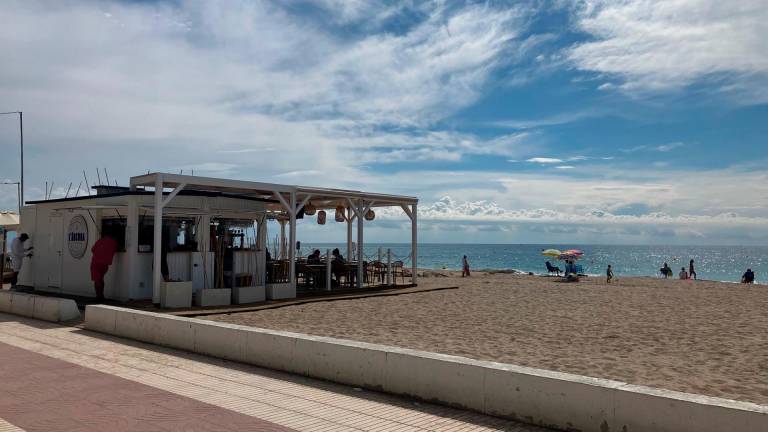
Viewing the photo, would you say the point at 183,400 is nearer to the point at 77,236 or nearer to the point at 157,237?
the point at 157,237

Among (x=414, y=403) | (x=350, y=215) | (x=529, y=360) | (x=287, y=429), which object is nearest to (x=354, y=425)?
(x=287, y=429)

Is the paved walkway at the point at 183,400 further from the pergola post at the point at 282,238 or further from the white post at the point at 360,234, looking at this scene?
the pergola post at the point at 282,238

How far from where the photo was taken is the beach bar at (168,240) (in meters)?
12.5

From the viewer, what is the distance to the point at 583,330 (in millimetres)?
10047

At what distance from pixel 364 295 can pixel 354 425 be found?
1099 cm

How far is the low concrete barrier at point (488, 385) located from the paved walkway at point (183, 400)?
0.13 metres

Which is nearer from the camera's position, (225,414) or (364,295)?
(225,414)

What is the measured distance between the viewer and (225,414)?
485cm

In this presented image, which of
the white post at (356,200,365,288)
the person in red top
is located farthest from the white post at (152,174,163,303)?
the white post at (356,200,365,288)

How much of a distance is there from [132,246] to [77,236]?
2.23m

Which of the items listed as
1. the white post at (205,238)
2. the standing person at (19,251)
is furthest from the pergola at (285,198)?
the standing person at (19,251)

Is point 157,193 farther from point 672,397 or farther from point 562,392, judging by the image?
point 672,397

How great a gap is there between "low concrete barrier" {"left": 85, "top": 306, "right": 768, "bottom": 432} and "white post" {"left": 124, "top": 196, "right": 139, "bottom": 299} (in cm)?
551

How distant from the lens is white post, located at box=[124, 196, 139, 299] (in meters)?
12.5
